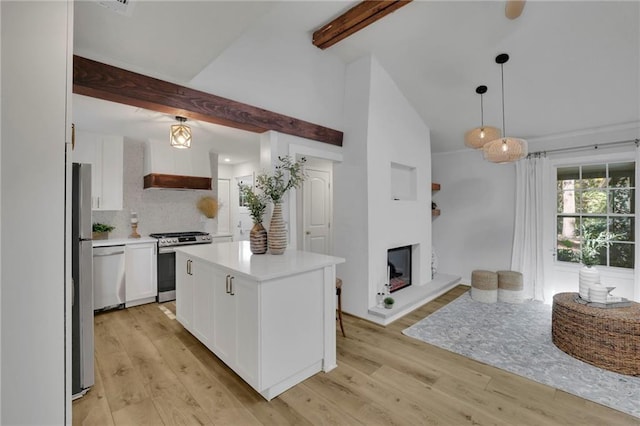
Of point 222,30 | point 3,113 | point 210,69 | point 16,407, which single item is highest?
point 210,69

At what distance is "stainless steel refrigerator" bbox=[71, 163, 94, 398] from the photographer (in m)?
1.96

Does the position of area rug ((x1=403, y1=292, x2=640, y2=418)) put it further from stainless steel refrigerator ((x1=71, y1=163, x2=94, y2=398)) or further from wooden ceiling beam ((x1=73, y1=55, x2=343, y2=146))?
stainless steel refrigerator ((x1=71, y1=163, x2=94, y2=398))

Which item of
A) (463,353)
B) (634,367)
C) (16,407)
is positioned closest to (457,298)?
(463,353)

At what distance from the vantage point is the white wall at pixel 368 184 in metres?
3.43

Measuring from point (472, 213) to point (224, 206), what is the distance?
4.89m

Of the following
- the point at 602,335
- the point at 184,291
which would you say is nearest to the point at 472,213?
the point at 602,335

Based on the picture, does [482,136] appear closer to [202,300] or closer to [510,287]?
[510,287]

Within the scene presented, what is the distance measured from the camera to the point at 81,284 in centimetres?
201

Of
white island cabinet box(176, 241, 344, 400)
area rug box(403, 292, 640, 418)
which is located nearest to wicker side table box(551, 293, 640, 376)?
area rug box(403, 292, 640, 418)

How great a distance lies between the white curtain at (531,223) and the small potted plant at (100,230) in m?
5.94

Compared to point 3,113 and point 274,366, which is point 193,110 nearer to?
point 3,113

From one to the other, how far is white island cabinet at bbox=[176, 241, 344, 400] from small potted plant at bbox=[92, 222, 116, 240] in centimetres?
215

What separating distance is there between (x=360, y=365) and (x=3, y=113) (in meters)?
2.62

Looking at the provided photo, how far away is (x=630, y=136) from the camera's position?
345 centimetres
